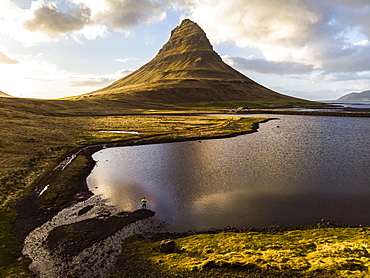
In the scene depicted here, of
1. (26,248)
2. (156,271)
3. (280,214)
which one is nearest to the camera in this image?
(156,271)

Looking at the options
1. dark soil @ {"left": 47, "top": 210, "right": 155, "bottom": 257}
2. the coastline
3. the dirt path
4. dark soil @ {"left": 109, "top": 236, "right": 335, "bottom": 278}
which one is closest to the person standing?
dark soil @ {"left": 47, "top": 210, "right": 155, "bottom": 257}

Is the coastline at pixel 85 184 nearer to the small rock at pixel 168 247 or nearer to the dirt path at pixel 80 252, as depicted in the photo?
the dirt path at pixel 80 252

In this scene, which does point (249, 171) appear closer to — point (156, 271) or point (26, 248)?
point (156, 271)

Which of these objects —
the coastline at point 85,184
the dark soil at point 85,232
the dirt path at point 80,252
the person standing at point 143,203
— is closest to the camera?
the dirt path at point 80,252

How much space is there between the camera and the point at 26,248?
26.0 meters

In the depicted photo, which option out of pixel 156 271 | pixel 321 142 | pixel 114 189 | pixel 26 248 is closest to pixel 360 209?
pixel 156 271

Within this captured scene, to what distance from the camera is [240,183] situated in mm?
44688

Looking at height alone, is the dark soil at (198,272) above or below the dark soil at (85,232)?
above

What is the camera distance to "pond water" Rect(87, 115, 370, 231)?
3291cm

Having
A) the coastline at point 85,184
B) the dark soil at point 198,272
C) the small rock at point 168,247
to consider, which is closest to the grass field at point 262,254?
the dark soil at point 198,272

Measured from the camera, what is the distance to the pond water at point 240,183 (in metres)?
32.9

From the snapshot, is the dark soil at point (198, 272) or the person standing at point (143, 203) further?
the person standing at point (143, 203)

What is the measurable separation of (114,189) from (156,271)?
2446 centimetres

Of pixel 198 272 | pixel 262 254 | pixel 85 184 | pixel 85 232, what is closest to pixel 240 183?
pixel 262 254
